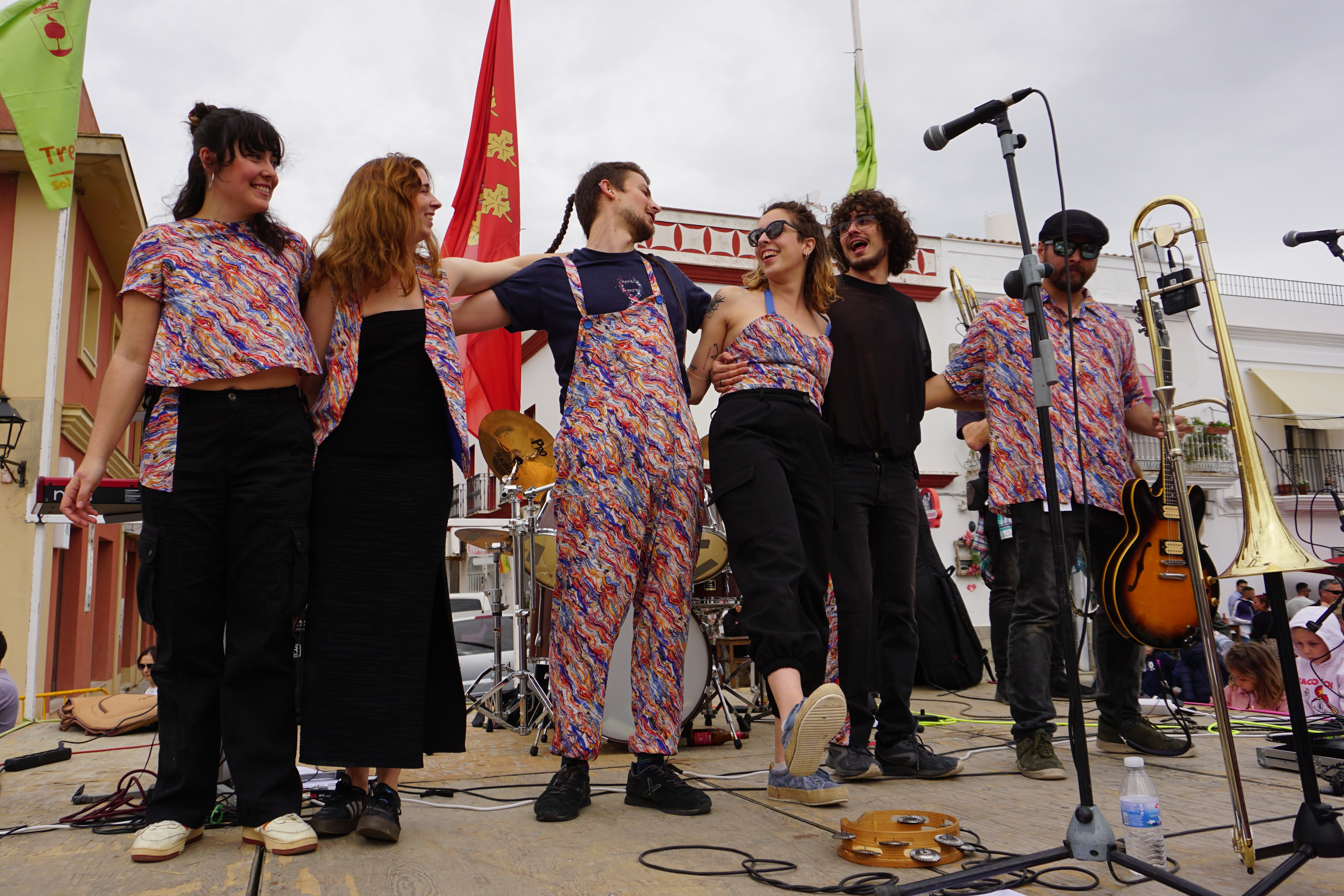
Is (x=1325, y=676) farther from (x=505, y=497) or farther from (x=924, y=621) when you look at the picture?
(x=505, y=497)

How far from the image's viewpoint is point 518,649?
5.73 meters

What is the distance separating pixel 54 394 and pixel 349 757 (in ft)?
35.0

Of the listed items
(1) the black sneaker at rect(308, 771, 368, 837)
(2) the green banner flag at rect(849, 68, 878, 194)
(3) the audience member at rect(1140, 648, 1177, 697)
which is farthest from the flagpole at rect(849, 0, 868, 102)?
(1) the black sneaker at rect(308, 771, 368, 837)

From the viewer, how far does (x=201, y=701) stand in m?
2.46

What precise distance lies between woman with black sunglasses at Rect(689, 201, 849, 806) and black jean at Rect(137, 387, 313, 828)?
1277mm

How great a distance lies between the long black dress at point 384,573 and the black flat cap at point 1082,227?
2.38 m

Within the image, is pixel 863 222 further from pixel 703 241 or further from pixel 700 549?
pixel 703 241

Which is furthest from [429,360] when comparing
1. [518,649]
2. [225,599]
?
[518,649]

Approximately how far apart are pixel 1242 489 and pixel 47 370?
40.2 ft

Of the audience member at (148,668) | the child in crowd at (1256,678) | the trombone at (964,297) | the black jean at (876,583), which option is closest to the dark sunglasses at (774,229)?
the black jean at (876,583)

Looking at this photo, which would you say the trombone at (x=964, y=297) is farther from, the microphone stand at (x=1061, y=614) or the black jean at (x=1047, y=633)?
the microphone stand at (x=1061, y=614)

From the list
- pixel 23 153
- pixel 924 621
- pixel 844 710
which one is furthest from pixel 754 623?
pixel 23 153

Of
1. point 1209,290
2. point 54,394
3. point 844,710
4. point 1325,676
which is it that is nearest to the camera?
point 1209,290

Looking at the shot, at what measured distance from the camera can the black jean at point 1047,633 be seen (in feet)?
11.1
